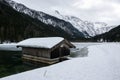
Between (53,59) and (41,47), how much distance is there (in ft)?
8.66

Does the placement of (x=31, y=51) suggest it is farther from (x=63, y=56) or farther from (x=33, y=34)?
(x=33, y=34)

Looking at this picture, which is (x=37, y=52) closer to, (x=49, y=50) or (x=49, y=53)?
(x=49, y=53)

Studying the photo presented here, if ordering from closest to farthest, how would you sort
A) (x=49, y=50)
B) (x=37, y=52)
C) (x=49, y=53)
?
(x=49, y=50), (x=49, y=53), (x=37, y=52)

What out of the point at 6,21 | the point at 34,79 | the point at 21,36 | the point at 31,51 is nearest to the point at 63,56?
the point at 31,51

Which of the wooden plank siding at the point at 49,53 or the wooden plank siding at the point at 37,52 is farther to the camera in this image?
the wooden plank siding at the point at 37,52

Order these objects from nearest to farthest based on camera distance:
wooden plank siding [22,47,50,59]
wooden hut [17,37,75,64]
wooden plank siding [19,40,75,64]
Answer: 1. wooden hut [17,37,75,64]
2. wooden plank siding [19,40,75,64]
3. wooden plank siding [22,47,50,59]

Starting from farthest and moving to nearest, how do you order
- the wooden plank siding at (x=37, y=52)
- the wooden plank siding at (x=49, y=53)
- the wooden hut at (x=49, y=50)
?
the wooden plank siding at (x=37, y=52)
the wooden plank siding at (x=49, y=53)
the wooden hut at (x=49, y=50)

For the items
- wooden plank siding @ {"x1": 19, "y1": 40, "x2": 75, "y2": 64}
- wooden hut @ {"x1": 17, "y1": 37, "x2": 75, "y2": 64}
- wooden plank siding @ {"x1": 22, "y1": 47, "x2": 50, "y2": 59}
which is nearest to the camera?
wooden hut @ {"x1": 17, "y1": 37, "x2": 75, "y2": 64}

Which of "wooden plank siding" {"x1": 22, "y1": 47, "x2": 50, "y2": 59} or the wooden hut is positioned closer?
the wooden hut

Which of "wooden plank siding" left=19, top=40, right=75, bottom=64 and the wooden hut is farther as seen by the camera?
"wooden plank siding" left=19, top=40, right=75, bottom=64

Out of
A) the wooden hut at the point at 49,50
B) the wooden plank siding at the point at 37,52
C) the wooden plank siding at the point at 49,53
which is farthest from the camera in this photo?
the wooden plank siding at the point at 37,52

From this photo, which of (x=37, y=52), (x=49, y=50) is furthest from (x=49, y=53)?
(x=37, y=52)

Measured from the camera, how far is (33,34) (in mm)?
150250

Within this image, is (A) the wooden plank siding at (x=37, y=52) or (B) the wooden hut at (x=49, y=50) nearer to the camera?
(B) the wooden hut at (x=49, y=50)
